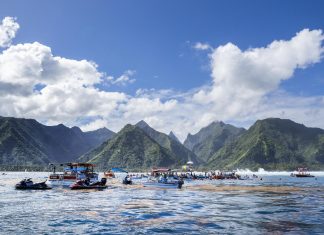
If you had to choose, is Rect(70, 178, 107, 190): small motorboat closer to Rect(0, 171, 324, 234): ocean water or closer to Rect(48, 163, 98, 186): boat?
Rect(48, 163, 98, 186): boat

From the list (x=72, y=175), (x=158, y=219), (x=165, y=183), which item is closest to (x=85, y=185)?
(x=72, y=175)

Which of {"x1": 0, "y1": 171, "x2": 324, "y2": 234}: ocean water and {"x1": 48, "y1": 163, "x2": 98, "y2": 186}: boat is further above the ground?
{"x1": 48, "y1": 163, "x2": 98, "y2": 186}: boat

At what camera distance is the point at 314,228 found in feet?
132

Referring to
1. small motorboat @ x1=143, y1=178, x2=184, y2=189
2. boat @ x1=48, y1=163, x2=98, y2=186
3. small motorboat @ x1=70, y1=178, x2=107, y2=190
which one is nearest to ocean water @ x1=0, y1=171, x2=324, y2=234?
small motorboat @ x1=70, y1=178, x2=107, y2=190

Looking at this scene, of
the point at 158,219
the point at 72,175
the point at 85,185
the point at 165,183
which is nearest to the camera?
the point at 158,219

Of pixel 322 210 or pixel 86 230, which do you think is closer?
pixel 86 230

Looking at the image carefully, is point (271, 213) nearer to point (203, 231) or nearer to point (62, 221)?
point (203, 231)

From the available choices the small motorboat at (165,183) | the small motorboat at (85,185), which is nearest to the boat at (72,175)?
the small motorboat at (85,185)

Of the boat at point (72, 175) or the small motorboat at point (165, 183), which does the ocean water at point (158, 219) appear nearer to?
the small motorboat at point (165, 183)

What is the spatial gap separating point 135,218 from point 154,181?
70.5m

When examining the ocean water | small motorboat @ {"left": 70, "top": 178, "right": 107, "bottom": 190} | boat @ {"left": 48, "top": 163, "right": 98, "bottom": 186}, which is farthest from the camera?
boat @ {"left": 48, "top": 163, "right": 98, "bottom": 186}

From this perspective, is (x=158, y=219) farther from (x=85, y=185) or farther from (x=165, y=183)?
(x=165, y=183)

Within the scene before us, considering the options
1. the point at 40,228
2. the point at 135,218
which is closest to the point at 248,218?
the point at 135,218

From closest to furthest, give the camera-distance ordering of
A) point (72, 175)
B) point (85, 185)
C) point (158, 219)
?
point (158, 219)
point (85, 185)
point (72, 175)
